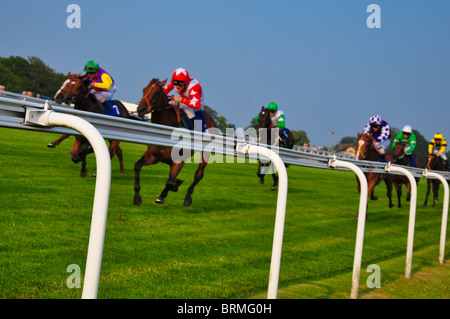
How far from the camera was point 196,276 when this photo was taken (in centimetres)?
430

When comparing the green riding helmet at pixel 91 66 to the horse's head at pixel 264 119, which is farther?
the horse's head at pixel 264 119

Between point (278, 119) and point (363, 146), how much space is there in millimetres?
2944

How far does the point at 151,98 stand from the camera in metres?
5.45

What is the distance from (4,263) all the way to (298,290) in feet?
8.55

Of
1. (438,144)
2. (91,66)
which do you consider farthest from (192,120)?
(438,144)

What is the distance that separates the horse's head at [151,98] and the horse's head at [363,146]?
15.1ft

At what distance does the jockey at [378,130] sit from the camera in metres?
9.92

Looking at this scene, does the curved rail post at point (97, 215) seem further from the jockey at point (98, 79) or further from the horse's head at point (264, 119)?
the horse's head at point (264, 119)

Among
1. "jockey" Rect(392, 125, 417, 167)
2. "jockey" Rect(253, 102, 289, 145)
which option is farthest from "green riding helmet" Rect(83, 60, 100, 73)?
"jockey" Rect(392, 125, 417, 167)

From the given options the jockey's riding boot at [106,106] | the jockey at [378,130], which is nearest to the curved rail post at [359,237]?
the jockey's riding boot at [106,106]

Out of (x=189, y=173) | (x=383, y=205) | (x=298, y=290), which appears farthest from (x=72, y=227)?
(x=383, y=205)

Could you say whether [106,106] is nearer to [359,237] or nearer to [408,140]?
[359,237]

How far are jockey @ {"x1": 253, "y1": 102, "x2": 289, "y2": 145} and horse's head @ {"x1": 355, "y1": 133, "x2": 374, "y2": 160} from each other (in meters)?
2.28

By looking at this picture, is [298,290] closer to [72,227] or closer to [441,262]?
[72,227]
